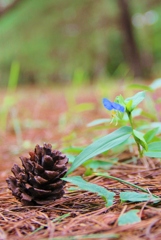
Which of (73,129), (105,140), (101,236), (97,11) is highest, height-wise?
(97,11)

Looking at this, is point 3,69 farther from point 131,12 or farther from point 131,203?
point 131,203

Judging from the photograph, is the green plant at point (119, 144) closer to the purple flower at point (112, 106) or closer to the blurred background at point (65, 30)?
the purple flower at point (112, 106)

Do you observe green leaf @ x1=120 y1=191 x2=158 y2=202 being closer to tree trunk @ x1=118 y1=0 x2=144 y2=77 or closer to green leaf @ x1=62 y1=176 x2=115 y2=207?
green leaf @ x1=62 y1=176 x2=115 y2=207

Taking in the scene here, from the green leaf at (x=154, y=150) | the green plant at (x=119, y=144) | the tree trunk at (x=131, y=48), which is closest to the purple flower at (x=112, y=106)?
the green plant at (x=119, y=144)

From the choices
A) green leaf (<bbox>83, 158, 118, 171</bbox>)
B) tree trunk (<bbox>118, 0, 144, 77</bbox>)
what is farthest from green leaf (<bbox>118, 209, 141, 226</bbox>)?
tree trunk (<bbox>118, 0, 144, 77</bbox>)

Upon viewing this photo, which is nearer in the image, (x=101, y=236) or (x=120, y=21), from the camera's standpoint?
(x=101, y=236)

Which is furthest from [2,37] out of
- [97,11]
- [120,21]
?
[120,21]

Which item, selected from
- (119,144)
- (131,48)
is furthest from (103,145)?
(131,48)
